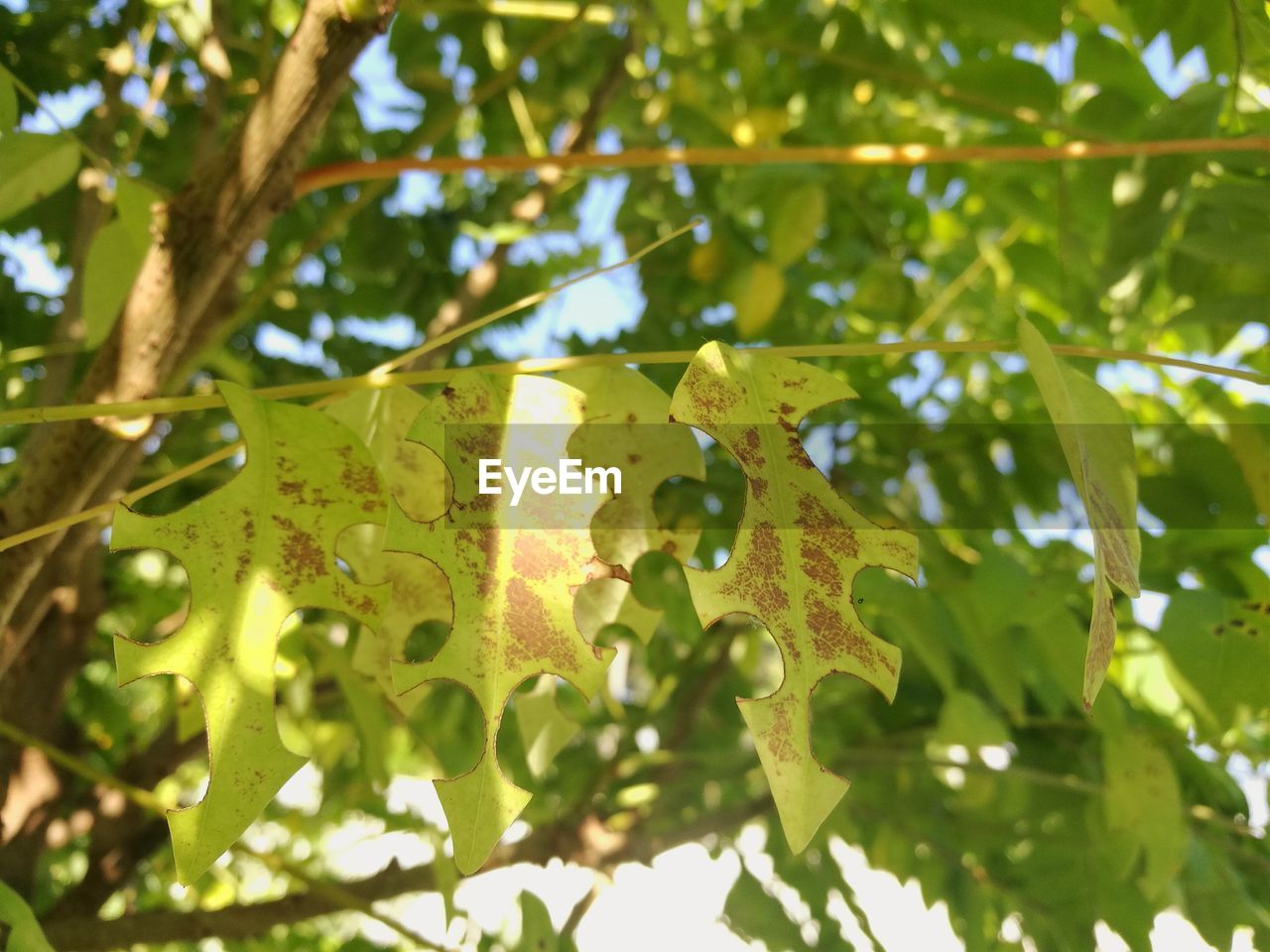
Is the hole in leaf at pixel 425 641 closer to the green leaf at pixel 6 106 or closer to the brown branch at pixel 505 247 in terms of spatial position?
the brown branch at pixel 505 247

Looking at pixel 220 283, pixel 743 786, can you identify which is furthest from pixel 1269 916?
pixel 220 283

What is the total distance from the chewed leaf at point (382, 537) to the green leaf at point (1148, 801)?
17.3 inches

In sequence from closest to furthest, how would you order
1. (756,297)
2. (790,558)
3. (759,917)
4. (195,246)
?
1. (790,558)
2. (195,246)
3. (759,917)
4. (756,297)

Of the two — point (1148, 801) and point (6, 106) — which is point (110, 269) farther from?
point (1148, 801)

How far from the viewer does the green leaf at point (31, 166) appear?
49cm

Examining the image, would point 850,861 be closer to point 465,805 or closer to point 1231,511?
point 1231,511

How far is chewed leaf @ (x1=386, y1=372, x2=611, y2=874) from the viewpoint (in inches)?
13.6

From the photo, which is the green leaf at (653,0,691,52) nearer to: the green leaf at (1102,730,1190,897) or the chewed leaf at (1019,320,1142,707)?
the chewed leaf at (1019,320,1142,707)

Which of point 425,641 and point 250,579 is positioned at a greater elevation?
point 250,579

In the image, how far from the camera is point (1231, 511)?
74 centimetres

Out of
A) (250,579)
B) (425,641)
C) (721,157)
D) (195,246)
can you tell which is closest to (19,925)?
(250,579)

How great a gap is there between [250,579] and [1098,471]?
30cm

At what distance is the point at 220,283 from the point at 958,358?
2.59 feet

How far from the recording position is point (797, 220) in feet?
3.14
